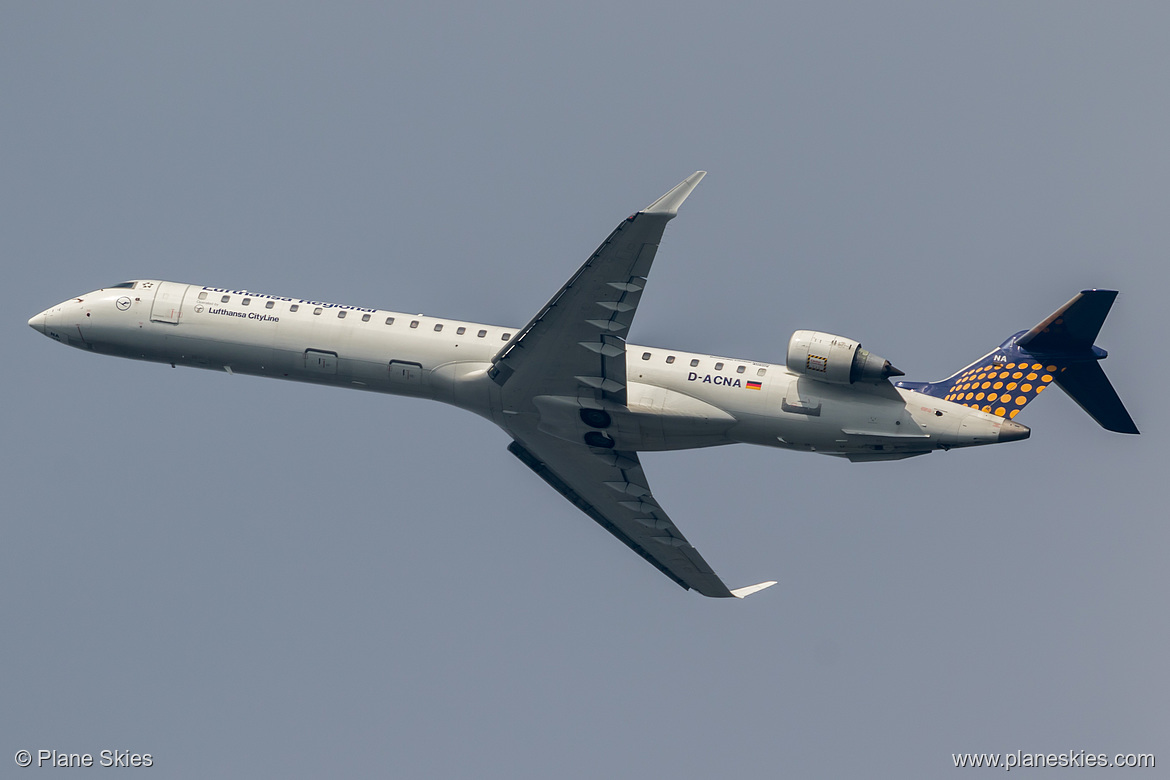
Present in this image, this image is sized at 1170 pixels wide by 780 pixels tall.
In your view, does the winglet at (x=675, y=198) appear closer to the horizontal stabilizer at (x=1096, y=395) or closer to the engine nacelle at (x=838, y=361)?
the engine nacelle at (x=838, y=361)

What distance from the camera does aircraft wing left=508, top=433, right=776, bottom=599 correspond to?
155 feet

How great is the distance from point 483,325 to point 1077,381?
2033cm

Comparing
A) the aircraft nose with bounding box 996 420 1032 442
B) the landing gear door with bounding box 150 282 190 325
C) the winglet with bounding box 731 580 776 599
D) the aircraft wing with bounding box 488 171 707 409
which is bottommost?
the winglet with bounding box 731 580 776 599

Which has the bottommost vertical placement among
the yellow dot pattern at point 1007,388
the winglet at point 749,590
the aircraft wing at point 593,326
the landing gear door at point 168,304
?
the winglet at point 749,590

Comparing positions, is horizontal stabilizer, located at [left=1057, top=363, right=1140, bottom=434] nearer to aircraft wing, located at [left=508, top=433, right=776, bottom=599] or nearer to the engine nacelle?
the engine nacelle

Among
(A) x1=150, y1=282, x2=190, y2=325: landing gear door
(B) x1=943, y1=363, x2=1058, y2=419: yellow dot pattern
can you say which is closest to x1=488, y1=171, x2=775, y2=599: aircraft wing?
(B) x1=943, y1=363, x2=1058, y2=419: yellow dot pattern

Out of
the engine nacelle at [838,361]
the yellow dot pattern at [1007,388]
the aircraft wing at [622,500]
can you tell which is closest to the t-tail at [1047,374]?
the yellow dot pattern at [1007,388]

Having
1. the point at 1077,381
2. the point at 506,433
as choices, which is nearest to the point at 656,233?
the point at 506,433

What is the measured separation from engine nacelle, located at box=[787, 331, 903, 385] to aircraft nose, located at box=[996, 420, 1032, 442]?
384 cm

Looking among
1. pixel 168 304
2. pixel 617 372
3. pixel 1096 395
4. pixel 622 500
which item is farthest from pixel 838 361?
pixel 168 304

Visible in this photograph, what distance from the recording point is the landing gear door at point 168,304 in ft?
159

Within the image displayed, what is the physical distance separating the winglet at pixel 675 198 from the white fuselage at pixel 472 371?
7.57m

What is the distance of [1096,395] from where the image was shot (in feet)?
139

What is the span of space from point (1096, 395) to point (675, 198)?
1601cm
